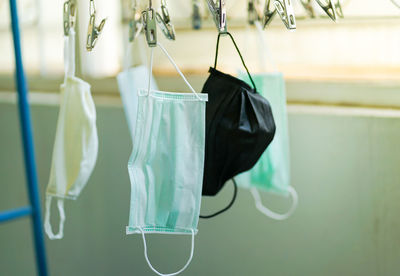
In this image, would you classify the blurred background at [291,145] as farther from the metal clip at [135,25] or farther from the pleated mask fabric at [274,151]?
the metal clip at [135,25]

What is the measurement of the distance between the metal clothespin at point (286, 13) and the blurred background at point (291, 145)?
0.43 meters

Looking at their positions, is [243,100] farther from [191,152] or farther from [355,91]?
[355,91]

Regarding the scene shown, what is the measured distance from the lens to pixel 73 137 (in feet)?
4.47

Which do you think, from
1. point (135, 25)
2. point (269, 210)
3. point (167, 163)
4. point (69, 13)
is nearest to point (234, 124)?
point (167, 163)

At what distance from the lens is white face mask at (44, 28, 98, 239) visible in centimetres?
133

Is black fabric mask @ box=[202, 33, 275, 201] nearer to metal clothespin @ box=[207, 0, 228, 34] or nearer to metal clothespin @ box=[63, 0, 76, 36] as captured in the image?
metal clothespin @ box=[207, 0, 228, 34]

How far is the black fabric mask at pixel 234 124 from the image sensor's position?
118cm

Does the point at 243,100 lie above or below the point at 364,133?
Answer: above

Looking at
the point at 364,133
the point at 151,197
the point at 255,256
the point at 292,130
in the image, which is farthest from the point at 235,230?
the point at 151,197

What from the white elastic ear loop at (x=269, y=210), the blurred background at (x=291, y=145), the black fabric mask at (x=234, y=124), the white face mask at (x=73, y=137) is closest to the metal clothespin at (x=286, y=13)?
the black fabric mask at (x=234, y=124)

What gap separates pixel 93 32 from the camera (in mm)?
1166

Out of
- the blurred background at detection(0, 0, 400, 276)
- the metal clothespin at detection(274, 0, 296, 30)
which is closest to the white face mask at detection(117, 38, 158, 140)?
the blurred background at detection(0, 0, 400, 276)

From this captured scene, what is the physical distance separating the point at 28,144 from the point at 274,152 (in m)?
0.67

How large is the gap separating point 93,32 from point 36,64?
1129 mm
